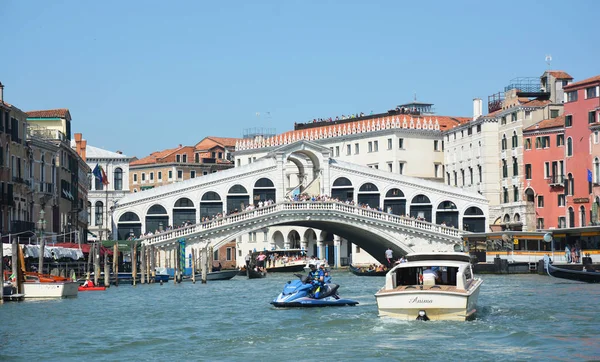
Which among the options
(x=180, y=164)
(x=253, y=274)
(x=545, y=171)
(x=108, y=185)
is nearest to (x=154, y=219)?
(x=253, y=274)

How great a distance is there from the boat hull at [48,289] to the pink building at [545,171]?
97.1ft

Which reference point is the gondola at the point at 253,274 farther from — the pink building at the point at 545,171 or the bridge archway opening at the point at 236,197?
the pink building at the point at 545,171

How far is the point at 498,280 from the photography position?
163 ft

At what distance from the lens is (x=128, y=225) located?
64.8 meters

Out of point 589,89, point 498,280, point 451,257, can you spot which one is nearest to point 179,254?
point 498,280

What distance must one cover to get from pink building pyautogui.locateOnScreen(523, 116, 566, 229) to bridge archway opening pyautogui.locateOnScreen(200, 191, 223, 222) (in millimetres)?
15171

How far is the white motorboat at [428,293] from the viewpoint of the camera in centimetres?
2759

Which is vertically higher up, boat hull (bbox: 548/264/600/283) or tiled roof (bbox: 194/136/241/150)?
tiled roof (bbox: 194/136/241/150)

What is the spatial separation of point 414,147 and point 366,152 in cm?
335

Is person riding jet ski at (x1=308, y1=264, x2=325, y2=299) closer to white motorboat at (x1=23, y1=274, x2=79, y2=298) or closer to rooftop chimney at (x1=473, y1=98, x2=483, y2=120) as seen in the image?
white motorboat at (x1=23, y1=274, x2=79, y2=298)

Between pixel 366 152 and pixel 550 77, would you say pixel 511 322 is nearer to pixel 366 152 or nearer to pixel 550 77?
pixel 550 77

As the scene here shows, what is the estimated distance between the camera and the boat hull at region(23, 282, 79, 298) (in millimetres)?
37812

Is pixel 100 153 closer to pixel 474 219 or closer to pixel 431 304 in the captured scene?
pixel 474 219

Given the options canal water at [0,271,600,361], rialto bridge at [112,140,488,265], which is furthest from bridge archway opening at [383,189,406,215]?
canal water at [0,271,600,361]
